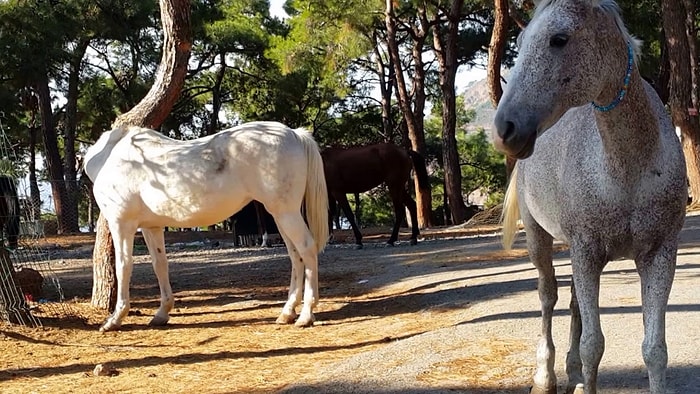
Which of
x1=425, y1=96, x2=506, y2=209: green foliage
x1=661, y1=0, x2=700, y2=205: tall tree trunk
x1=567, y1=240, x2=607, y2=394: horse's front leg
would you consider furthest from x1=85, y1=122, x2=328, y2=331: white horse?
x1=425, y1=96, x2=506, y2=209: green foliage

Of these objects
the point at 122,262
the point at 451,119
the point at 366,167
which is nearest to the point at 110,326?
the point at 122,262

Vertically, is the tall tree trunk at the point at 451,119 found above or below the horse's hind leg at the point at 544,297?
above

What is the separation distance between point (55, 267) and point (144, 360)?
7.31m

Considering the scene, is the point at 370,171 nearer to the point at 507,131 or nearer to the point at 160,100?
the point at 160,100

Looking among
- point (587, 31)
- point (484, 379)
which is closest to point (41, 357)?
point (484, 379)

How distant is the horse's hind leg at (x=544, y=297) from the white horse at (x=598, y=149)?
65cm

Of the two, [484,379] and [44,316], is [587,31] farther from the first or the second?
[44,316]

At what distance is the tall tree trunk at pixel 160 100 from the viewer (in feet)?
22.5

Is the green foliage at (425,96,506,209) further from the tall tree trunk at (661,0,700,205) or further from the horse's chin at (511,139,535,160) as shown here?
the horse's chin at (511,139,535,160)

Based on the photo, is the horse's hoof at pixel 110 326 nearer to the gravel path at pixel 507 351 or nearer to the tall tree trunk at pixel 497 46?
the gravel path at pixel 507 351

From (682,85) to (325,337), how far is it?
11.3 m

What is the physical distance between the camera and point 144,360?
4898 millimetres

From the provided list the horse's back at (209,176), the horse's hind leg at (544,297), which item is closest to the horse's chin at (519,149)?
the horse's hind leg at (544,297)

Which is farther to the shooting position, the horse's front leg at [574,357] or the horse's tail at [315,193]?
the horse's tail at [315,193]
